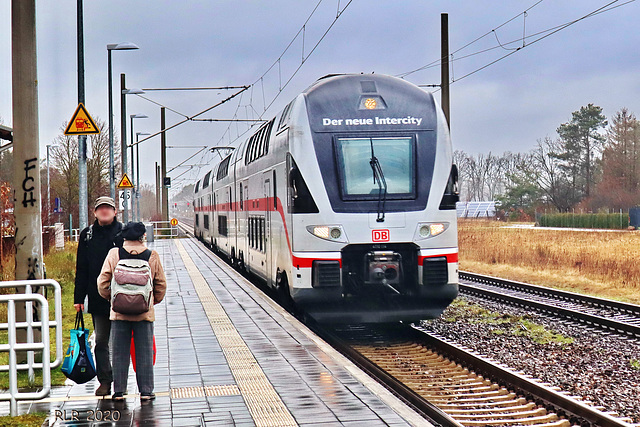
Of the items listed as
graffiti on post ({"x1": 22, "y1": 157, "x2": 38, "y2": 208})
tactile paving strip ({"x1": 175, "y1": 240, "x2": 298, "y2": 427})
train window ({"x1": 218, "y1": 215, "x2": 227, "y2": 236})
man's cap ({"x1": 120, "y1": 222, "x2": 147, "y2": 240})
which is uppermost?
graffiti on post ({"x1": 22, "y1": 157, "x2": 38, "y2": 208})

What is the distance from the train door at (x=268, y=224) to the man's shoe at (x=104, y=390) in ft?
23.6

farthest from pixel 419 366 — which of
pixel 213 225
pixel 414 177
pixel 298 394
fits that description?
pixel 213 225

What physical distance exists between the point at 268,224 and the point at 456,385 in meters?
6.20

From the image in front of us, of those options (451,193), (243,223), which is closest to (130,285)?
(451,193)

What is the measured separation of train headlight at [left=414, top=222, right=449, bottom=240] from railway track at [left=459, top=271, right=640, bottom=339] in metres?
3.20

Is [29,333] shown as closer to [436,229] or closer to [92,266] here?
[92,266]

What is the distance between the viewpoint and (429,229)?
38.3 feet

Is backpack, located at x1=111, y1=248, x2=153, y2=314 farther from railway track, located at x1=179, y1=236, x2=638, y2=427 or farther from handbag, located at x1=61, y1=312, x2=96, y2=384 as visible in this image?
railway track, located at x1=179, y1=236, x2=638, y2=427

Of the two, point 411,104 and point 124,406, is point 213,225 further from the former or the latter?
point 124,406

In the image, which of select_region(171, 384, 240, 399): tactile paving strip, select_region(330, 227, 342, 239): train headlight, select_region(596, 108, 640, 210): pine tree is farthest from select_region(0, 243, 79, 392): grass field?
select_region(596, 108, 640, 210): pine tree

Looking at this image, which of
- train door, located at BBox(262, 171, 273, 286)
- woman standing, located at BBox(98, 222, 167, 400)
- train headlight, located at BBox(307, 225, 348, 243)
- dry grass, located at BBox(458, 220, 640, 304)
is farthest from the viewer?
dry grass, located at BBox(458, 220, 640, 304)

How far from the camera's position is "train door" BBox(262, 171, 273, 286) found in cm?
1440

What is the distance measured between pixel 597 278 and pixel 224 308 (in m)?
11.5

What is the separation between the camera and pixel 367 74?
12562 mm
